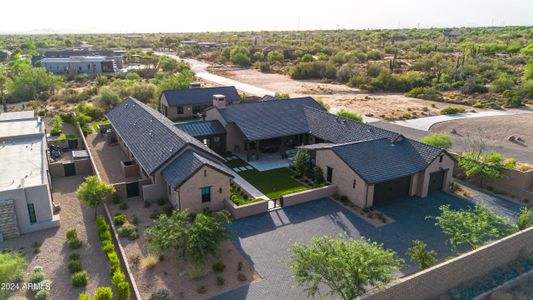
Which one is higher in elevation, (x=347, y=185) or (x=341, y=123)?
(x=341, y=123)

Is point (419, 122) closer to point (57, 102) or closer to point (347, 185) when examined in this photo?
point (347, 185)

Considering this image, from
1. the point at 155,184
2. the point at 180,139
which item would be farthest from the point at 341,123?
the point at 155,184

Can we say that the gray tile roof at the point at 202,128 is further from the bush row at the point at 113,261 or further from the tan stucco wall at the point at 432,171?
the tan stucco wall at the point at 432,171

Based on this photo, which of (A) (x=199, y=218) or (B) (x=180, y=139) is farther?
(B) (x=180, y=139)

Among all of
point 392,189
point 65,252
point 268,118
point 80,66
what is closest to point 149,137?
point 268,118

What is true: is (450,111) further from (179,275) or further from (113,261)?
(113,261)

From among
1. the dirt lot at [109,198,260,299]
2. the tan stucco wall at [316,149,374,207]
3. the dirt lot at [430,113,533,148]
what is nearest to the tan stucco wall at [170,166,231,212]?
the dirt lot at [109,198,260,299]

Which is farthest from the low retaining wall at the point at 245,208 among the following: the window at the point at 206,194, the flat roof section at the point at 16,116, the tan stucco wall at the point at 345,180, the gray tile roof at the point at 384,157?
the flat roof section at the point at 16,116
